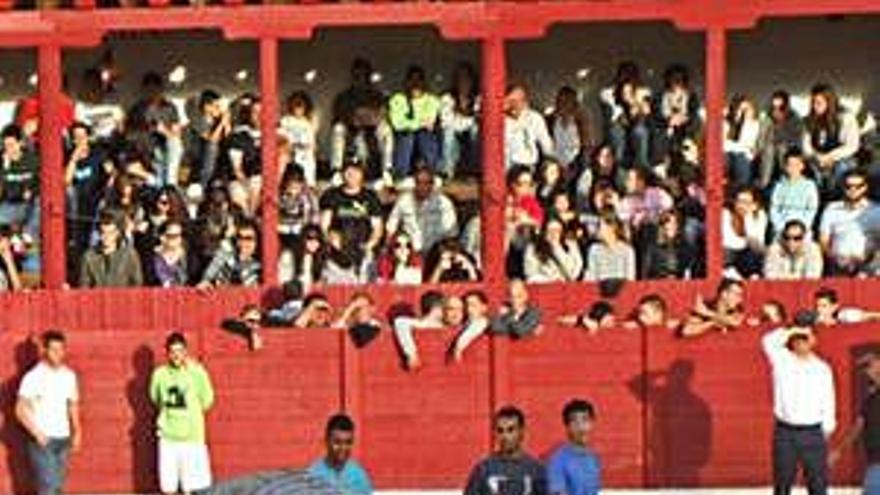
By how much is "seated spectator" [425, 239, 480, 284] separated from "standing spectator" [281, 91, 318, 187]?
5.41 feet

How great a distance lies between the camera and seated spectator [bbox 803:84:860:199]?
2258cm

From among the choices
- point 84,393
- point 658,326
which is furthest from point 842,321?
point 84,393

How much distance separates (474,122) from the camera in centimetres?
2314

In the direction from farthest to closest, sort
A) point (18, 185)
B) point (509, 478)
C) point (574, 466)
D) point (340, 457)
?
point (18, 185)
point (574, 466)
point (509, 478)
point (340, 457)

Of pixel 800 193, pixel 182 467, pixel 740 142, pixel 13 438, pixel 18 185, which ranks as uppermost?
pixel 740 142

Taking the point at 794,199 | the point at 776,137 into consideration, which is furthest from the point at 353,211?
the point at 776,137

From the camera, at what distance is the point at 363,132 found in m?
23.5

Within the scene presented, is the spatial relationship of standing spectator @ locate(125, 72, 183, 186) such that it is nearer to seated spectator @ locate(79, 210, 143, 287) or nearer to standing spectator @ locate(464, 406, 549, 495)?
seated spectator @ locate(79, 210, 143, 287)

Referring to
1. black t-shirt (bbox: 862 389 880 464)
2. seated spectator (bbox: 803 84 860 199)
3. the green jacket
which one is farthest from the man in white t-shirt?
seated spectator (bbox: 803 84 860 199)

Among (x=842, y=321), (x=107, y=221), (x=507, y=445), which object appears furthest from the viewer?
(x=107, y=221)

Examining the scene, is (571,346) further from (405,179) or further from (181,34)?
(181,34)

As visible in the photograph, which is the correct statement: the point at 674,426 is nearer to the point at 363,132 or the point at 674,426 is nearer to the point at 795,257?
the point at 795,257

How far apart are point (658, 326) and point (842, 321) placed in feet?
4.33

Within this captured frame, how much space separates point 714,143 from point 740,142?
3.64 ft
